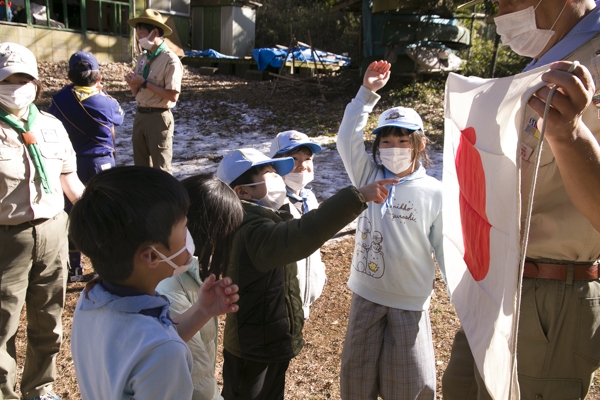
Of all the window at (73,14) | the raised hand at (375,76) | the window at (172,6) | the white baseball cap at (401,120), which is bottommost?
the white baseball cap at (401,120)

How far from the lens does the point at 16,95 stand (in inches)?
115

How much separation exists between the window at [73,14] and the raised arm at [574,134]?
1694 cm

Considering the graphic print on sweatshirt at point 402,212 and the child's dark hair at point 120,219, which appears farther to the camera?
the graphic print on sweatshirt at point 402,212

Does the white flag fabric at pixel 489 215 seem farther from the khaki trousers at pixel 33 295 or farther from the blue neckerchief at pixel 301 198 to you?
the khaki trousers at pixel 33 295

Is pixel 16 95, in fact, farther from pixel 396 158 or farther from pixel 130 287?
pixel 396 158

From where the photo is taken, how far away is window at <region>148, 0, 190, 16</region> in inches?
773

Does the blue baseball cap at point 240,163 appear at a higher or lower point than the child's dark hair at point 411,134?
lower

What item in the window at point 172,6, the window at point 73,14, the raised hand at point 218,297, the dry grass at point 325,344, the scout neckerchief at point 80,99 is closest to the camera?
the raised hand at point 218,297

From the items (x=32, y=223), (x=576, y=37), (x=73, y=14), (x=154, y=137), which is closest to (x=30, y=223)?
(x=32, y=223)

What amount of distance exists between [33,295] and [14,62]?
135 cm

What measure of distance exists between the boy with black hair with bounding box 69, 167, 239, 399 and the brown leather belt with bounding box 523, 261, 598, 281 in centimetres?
126

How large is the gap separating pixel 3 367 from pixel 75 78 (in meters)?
2.71

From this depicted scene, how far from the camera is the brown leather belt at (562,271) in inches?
72.5

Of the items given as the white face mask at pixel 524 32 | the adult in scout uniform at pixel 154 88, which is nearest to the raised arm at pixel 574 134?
the white face mask at pixel 524 32
